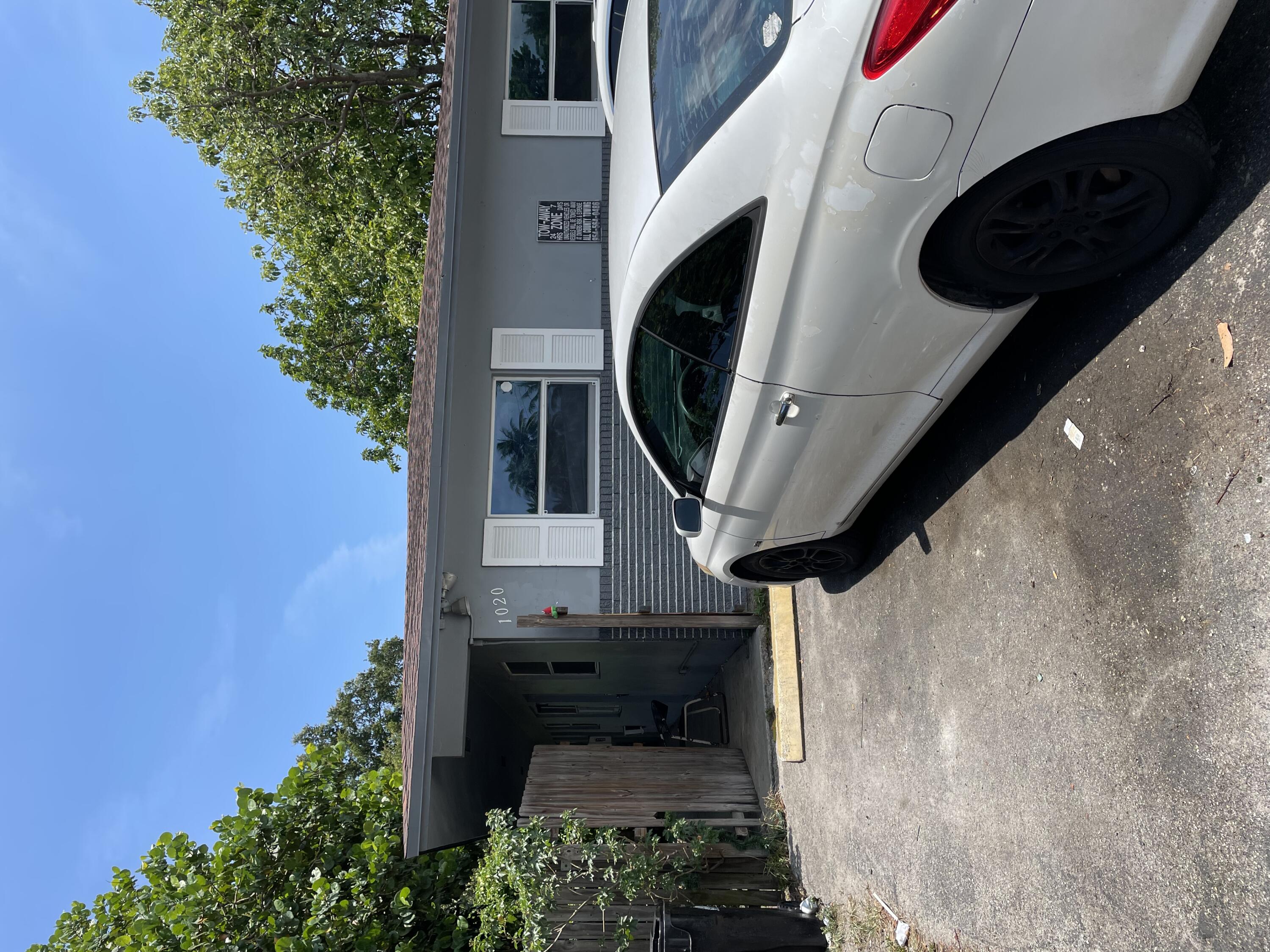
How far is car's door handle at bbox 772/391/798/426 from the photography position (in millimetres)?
3949

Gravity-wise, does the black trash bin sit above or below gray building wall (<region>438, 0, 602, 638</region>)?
below

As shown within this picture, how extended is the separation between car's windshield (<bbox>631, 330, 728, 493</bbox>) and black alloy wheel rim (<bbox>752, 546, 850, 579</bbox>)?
33.9 inches

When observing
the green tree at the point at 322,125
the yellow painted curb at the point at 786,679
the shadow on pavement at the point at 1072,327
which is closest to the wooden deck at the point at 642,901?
the yellow painted curb at the point at 786,679

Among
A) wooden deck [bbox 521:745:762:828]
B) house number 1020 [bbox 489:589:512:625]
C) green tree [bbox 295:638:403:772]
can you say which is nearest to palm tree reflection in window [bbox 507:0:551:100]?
house number 1020 [bbox 489:589:512:625]

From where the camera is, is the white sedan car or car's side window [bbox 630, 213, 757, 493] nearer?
the white sedan car

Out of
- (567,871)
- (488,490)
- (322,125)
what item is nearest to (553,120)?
(488,490)

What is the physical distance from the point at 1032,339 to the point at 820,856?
445 centimetres

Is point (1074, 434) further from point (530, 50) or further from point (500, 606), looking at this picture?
point (530, 50)

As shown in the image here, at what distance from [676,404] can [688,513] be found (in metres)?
0.82

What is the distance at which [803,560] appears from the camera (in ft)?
18.5

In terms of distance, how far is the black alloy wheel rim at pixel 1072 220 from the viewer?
295cm

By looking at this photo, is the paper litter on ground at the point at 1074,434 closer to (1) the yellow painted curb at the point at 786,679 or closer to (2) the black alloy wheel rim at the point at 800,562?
(2) the black alloy wheel rim at the point at 800,562

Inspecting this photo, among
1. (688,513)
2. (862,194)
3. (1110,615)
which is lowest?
(1110,615)

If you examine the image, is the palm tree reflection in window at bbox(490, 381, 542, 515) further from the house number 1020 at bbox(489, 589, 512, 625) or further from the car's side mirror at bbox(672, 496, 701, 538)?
the car's side mirror at bbox(672, 496, 701, 538)
